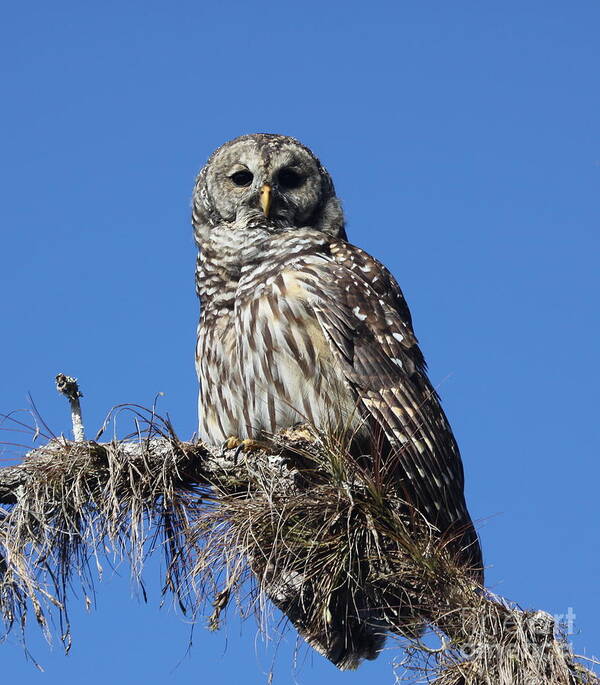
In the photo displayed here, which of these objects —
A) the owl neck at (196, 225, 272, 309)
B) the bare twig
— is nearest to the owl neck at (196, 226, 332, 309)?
the owl neck at (196, 225, 272, 309)

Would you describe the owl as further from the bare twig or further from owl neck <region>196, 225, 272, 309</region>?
the bare twig

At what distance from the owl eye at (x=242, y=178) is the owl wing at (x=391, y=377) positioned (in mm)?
807

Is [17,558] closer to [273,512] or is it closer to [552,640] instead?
[273,512]

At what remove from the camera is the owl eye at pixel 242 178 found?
6289 millimetres

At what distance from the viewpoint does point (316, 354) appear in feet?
17.2

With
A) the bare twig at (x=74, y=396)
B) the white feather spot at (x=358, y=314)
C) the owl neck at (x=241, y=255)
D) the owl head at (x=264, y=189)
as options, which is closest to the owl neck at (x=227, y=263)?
the owl neck at (x=241, y=255)

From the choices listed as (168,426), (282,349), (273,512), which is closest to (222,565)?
(273,512)

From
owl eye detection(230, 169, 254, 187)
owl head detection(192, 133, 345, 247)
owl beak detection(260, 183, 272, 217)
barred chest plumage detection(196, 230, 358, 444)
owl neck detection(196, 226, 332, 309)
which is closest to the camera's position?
barred chest plumage detection(196, 230, 358, 444)

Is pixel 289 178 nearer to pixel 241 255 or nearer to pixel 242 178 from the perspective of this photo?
pixel 242 178

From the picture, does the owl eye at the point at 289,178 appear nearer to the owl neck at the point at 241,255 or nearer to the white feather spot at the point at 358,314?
the owl neck at the point at 241,255

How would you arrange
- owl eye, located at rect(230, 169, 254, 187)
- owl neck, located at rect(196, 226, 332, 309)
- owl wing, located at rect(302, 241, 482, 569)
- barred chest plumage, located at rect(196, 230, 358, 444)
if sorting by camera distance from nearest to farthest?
owl wing, located at rect(302, 241, 482, 569), barred chest plumage, located at rect(196, 230, 358, 444), owl neck, located at rect(196, 226, 332, 309), owl eye, located at rect(230, 169, 254, 187)

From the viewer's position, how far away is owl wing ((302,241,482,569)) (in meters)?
5.01

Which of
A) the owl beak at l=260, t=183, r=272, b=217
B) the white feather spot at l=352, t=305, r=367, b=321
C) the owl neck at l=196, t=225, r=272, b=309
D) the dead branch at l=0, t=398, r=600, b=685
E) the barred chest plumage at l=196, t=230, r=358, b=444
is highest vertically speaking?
the owl beak at l=260, t=183, r=272, b=217

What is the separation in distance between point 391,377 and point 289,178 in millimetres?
1590
